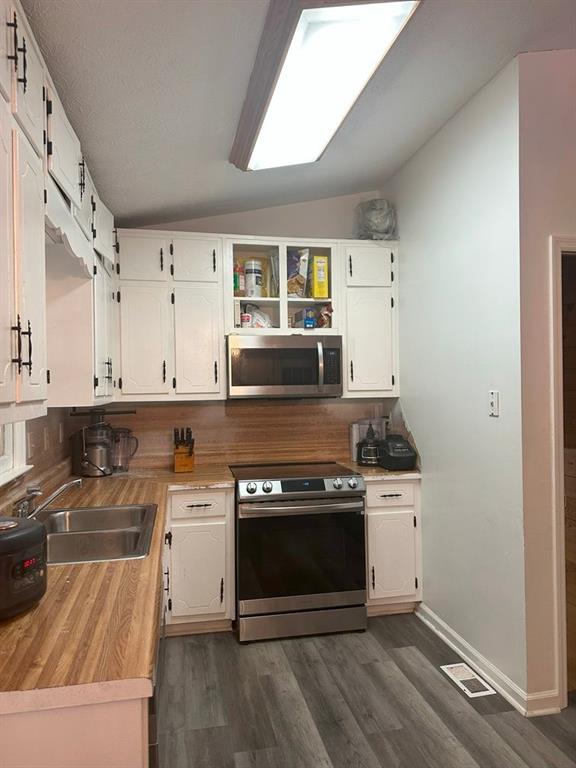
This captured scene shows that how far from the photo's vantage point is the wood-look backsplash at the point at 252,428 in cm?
332

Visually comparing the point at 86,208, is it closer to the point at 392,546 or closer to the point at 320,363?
the point at 320,363

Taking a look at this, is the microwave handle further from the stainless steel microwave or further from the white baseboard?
the white baseboard

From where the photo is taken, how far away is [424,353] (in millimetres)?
2977

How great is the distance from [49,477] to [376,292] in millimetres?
2239

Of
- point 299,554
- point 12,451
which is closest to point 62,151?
point 12,451

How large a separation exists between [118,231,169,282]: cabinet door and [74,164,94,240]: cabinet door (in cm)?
66

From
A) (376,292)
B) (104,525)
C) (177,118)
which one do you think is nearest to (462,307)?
(376,292)

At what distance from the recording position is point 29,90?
1.31 m

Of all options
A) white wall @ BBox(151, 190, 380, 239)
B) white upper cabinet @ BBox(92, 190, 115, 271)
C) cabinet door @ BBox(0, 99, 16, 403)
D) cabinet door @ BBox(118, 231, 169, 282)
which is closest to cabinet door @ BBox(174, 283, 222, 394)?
cabinet door @ BBox(118, 231, 169, 282)

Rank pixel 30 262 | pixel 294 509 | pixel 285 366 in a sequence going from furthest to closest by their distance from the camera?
pixel 285 366
pixel 294 509
pixel 30 262

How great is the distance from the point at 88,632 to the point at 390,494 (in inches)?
84.6

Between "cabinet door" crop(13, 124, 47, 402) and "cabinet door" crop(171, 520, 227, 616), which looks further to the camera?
"cabinet door" crop(171, 520, 227, 616)

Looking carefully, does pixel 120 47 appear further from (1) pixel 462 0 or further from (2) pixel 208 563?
(2) pixel 208 563

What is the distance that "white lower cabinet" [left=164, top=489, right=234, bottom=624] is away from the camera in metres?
2.79
